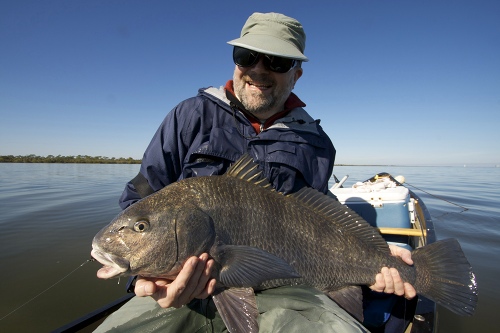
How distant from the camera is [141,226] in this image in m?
1.93

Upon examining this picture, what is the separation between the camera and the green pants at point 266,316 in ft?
6.03

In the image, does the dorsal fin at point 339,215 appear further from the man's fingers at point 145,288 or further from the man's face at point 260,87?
the man's fingers at point 145,288

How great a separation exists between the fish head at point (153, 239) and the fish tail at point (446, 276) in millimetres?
2058

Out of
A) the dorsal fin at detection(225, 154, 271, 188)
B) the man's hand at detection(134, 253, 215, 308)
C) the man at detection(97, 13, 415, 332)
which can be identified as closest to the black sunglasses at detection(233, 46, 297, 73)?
the man at detection(97, 13, 415, 332)

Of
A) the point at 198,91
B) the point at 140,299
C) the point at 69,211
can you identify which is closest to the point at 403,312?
the point at 140,299

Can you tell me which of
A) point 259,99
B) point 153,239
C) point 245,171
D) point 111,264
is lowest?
point 111,264

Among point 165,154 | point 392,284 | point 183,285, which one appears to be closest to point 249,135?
point 165,154

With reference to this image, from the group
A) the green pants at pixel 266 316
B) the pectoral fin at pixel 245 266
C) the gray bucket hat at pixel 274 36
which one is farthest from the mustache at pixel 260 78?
the green pants at pixel 266 316

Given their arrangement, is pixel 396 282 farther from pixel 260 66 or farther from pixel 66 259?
pixel 66 259

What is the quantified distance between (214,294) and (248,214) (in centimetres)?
67

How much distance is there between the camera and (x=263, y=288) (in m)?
2.28

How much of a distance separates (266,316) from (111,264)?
1189 mm

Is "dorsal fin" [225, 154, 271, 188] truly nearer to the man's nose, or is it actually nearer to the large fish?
the large fish

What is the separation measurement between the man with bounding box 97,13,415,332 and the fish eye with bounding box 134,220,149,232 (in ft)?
2.94
